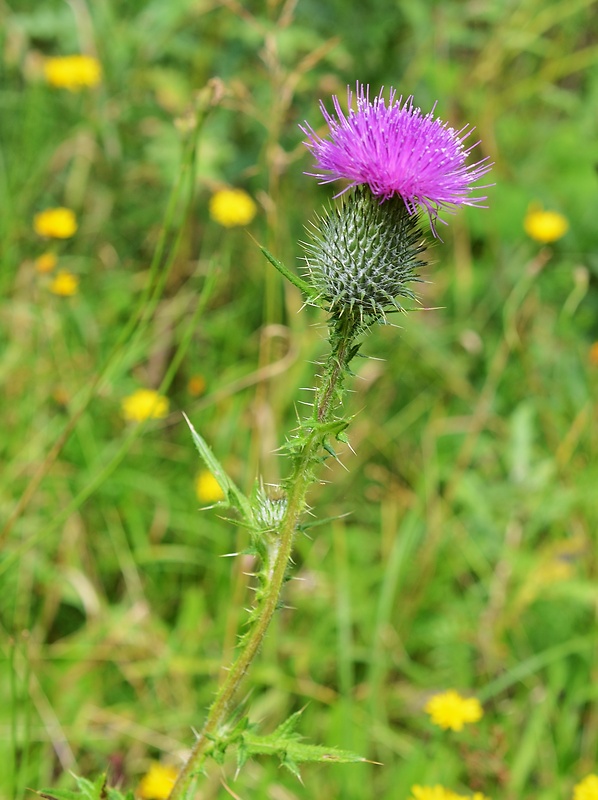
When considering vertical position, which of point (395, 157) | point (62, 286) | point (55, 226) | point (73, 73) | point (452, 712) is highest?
point (73, 73)

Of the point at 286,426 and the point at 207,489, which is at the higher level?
the point at 286,426

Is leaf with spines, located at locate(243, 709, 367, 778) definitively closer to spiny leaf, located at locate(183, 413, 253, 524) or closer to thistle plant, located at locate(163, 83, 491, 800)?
thistle plant, located at locate(163, 83, 491, 800)

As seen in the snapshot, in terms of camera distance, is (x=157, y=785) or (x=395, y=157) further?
(x=157, y=785)

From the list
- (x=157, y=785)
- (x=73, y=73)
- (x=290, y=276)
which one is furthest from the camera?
(x=73, y=73)

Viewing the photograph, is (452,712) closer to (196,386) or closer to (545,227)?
(196,386)

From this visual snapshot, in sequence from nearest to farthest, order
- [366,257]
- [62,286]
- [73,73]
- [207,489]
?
[366,257] → [207,489] → [62,286] → [73,73]

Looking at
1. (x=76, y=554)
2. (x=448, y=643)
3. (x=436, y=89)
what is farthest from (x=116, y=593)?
(x=436, y=89)

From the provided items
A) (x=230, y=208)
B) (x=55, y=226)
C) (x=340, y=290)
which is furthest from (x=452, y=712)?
(x=55, y=226)

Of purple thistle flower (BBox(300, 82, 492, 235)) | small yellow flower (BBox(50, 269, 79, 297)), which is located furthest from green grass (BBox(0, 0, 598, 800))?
purple thistle flower (BBox(300, 82, 492, 235))
